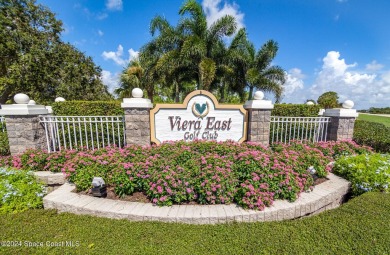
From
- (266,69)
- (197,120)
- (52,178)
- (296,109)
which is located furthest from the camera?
(266,69)

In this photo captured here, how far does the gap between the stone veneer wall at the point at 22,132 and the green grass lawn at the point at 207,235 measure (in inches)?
94.0

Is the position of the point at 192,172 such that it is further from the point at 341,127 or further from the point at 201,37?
the point at 201,37

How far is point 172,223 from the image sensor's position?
8.27 feet

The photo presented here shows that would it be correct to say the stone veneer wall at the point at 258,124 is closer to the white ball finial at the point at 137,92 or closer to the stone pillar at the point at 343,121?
the stone pillar at the point at 343,121

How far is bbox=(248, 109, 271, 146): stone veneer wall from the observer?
197 inches

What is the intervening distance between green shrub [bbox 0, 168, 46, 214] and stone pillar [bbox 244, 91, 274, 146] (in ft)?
15.9

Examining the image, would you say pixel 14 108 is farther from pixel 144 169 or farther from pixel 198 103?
pixel 198 103

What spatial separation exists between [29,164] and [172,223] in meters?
3.69

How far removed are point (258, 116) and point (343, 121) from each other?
286cm

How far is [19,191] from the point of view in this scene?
2.99 m

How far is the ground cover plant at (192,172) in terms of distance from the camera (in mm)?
2893

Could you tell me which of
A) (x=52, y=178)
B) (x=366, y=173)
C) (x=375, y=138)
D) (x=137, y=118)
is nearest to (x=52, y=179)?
(x=52, y=178)

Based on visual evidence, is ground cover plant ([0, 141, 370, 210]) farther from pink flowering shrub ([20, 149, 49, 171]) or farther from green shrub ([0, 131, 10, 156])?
green shrub ([0, 131, 10, 156])

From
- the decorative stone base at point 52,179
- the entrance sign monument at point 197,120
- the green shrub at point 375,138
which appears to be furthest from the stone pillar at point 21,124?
the green shrub at point 375,138
